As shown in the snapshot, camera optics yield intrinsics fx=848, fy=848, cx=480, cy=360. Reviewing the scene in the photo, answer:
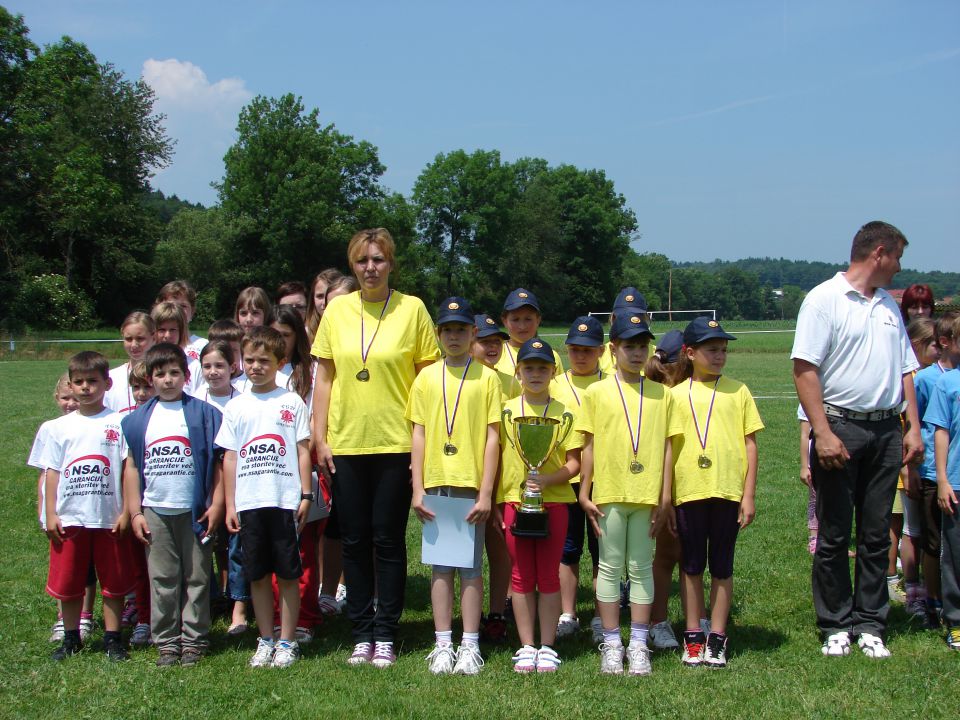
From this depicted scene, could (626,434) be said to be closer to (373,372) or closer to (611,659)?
(611,659)

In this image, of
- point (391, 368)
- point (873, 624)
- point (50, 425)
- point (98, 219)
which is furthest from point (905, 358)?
point (98, 219)

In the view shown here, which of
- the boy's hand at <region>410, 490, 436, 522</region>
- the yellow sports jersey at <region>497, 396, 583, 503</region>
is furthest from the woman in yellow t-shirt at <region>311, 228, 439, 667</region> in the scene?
the yellow sports jersey at <region>497, 396, 583, 503</region>

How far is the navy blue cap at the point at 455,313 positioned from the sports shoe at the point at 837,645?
2718 millimetres

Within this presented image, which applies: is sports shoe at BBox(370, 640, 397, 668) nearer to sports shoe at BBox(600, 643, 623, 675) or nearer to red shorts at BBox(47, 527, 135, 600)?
sports shoe at BBox(600, 643, 623, 675)

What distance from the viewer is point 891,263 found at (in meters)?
4.78

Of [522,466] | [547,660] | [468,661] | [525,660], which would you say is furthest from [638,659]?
[522,466]

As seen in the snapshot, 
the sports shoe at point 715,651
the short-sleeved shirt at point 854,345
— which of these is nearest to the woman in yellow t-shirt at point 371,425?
the sports shoe at point 715,651

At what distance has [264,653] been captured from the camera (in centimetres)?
468

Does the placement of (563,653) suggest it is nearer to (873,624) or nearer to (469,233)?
(873,624)

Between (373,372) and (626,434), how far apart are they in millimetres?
1417

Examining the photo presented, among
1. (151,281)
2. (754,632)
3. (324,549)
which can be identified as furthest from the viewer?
(151,281)

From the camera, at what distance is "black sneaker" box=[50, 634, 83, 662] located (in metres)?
4.75

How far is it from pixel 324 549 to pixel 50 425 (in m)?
1.94

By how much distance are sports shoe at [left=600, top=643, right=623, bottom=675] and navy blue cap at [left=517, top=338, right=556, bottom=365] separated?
155 centimetres
